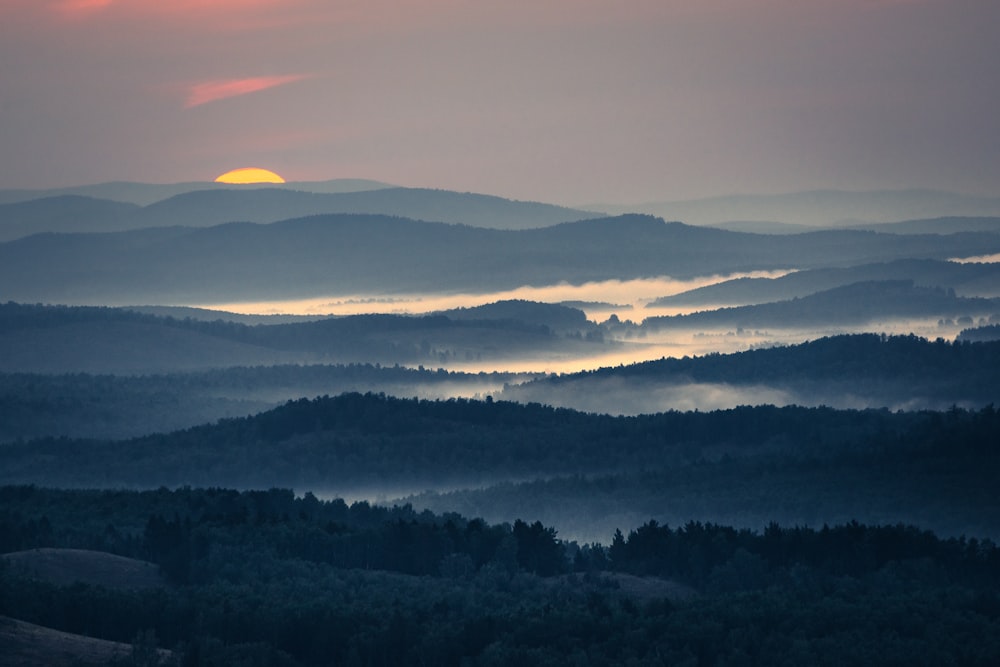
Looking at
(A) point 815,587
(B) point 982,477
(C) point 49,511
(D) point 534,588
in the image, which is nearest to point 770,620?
(A) point 815,587

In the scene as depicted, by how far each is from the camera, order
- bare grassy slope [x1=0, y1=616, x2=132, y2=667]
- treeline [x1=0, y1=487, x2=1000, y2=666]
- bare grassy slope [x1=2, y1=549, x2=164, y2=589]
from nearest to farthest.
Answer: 1. bare grassy slope [x1=0, y1=616, x2=132, y2=667]
2. treeline [x1=0, y1=487, x2=1000, y2=666]
3. bare grassy slope [x1=2, y1=549, x2=164, y2=589]

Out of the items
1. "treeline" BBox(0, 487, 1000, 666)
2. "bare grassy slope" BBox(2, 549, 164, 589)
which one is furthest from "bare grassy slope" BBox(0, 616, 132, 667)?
"bare grassy slope" BBox(2, 549, 164, 589)

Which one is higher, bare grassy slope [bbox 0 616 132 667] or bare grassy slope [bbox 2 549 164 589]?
bare grassy slope [bbox 2 549 164 589]

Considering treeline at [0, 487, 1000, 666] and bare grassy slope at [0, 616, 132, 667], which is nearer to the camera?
bare grassy slope at [0, 616, 132, 667]

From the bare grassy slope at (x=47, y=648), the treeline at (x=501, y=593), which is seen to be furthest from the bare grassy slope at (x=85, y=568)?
the bare grassy slope at (x=47, y=648)

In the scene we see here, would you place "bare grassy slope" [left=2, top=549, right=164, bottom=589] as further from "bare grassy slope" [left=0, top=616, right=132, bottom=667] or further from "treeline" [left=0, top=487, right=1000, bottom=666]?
"bare grassy slope" [left=0, top=616, right=132, bottom=667]

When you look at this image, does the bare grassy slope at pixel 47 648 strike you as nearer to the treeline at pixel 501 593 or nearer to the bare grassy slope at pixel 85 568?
the treeline at pixel 501 593

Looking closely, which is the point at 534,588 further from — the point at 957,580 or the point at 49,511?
the point at 49,511

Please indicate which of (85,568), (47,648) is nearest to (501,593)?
(85,568)
